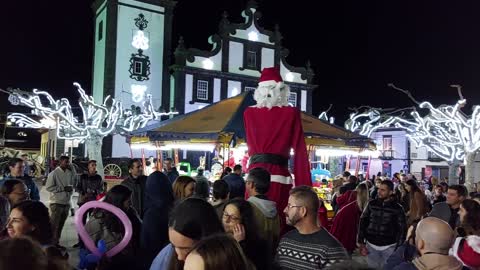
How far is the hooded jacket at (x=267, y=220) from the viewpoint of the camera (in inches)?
131

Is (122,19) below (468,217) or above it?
above

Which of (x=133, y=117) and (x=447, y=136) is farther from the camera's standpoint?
(x=133, y=117)

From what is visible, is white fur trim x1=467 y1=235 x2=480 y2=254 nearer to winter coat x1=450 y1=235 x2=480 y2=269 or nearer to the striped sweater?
winter coat x1=450 y1=235 x2=480 y2=269

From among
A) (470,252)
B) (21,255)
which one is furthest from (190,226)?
(470,252)

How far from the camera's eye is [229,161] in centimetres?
1442

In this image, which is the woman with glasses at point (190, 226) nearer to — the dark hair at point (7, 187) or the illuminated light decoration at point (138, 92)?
the dark hair at point (7, 187)

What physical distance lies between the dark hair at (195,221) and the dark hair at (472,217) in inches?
133

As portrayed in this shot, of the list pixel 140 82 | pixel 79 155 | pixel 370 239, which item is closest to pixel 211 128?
pixel 370 239

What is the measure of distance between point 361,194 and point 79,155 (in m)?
32.4

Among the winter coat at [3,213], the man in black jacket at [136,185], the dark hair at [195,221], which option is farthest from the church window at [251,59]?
the dark hair at [195,221]

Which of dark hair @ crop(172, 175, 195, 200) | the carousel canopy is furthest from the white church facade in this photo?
dark hair @ crop(172, 175, 195, 200)

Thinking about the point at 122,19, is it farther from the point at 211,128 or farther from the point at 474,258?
the point at 474,258

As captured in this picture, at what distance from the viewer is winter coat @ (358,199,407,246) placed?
6.01 metres

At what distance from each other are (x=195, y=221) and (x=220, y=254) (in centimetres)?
73
